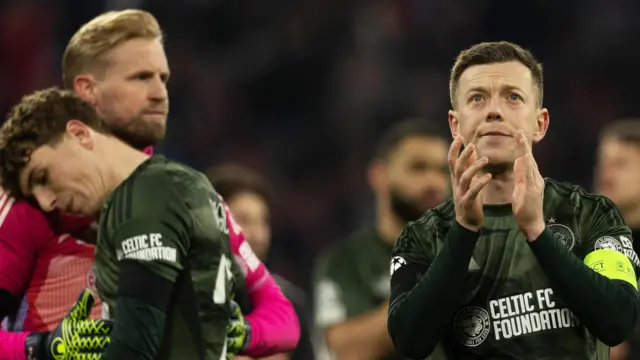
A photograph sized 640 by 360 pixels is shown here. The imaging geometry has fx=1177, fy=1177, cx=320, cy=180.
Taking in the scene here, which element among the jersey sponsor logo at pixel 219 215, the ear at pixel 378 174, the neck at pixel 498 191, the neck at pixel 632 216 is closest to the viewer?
the neck at pixel 498 191

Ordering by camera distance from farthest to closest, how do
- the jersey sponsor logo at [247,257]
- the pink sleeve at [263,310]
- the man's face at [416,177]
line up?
1. the man's face at [416,177]
2. the jersey sponsor logo at [247,257]
3. the pink sleeve at [263,310]

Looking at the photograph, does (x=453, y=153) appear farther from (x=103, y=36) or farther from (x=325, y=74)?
(x=325, y=74)

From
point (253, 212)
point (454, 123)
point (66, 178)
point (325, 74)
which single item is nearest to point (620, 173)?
point (253, 212)

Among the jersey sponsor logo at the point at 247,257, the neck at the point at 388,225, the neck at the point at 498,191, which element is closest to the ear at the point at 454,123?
the neck at the point at 498,191

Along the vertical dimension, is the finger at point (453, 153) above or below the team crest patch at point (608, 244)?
above

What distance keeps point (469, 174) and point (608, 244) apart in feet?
1.34

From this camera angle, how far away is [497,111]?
2818 millimetres

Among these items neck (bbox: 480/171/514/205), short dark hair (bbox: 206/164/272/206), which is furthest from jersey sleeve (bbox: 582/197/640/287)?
short dark hair (bbox: 206/164/272/206)

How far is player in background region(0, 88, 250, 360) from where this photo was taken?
119 inches

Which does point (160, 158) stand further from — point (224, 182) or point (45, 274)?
point (224, 182)

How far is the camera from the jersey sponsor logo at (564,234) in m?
2.85

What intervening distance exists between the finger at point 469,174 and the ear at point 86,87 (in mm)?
1573

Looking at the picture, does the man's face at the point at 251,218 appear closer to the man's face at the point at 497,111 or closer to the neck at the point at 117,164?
the neck at the point at 117,164

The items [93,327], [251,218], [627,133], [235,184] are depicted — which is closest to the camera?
[93,327]
